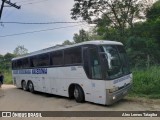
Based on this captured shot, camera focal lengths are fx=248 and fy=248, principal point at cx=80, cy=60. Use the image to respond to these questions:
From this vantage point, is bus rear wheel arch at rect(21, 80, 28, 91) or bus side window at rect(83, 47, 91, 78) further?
bus rear wheel arch at rect(21, 80, 28, 91)

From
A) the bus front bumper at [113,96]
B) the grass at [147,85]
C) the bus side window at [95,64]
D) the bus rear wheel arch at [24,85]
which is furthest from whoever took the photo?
the bus rear wheel arch at [24,85]

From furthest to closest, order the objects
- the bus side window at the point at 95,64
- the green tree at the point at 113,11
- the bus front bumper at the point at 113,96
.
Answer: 1. the green tree at the point at 113,11
2. the bus side window at the point at 95,64
3. the bus front bumper at the point at 113,96

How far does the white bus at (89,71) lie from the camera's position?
34.7ft

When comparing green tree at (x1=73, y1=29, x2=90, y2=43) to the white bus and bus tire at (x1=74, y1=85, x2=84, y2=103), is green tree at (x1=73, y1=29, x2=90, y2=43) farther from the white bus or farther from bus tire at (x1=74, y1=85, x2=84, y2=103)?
bus tire at (x1=74, y1=85, x2=84, y2=103)

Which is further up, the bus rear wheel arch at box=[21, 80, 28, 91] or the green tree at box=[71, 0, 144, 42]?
the green tree at box=[71, 0, 144, 42]

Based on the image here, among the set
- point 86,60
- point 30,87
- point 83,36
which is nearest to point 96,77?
point 86,60

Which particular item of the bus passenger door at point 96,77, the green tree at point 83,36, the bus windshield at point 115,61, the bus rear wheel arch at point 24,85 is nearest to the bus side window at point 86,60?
the bus passenger door at point 96,77

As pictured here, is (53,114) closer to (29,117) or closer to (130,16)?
(29,117)

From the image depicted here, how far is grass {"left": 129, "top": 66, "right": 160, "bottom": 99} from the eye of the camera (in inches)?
501

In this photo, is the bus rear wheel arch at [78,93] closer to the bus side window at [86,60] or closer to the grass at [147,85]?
the bus side window at [86,60]

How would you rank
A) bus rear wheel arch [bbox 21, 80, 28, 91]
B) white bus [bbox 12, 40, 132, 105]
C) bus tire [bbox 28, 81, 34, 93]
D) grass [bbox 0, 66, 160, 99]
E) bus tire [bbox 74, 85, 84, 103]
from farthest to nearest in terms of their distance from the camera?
1. bus rear wheel arch [bbox 21, 80, 28, 91]
2. bus tire [bbox 28, 81, 34, 93]
3. grass [bbox 0, 66, 160, 99]
4. bus tire [bbox 74, 85, 84, 103]
5. white bus [bbox 12, 40, 132, 105]

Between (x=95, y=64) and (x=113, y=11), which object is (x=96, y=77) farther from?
(x=113, y=11)

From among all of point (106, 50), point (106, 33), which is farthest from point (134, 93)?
point (106, 33)

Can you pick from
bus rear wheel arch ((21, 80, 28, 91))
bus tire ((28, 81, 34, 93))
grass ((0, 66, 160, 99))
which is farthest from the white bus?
bus rear wheel arch ((21, 80, 28, 91))
